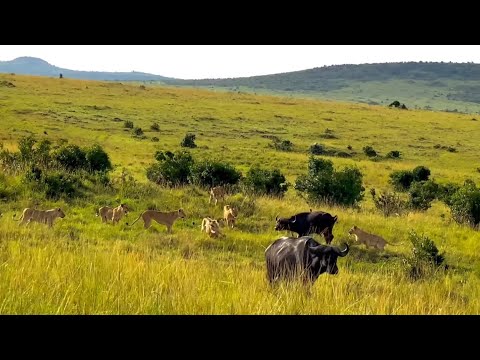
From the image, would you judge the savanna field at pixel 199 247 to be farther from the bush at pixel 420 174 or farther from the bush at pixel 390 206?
the bush at pixel 420 174

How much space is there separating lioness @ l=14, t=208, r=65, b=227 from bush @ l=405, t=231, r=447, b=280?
277 inches

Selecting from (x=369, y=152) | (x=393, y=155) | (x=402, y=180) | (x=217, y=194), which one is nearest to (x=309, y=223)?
(x=217, y=194)

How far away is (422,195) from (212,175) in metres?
8.51

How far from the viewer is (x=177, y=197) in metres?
14.1

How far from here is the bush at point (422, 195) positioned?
19.4 m

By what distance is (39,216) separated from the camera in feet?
34.9

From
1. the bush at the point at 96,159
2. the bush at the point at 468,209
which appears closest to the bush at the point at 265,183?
the bush at the point at 96,159

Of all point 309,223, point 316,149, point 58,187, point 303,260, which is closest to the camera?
point 303,260

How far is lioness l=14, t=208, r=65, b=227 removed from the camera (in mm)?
10477

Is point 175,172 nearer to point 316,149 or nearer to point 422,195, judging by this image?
point 422,195
